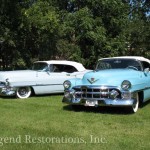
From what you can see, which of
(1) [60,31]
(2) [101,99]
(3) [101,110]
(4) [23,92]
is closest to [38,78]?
(4) [23,92]

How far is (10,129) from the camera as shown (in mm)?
8078

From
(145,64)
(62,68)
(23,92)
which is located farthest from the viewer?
(62,68)

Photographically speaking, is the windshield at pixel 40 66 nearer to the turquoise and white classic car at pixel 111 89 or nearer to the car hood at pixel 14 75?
the car hood at pixel 14 75

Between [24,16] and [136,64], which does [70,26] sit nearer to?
[24,16]

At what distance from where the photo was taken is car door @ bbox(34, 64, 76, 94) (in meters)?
14.3

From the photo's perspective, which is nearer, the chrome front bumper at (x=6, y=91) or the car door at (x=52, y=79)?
the chrome front bumper at (x=6, y=91)

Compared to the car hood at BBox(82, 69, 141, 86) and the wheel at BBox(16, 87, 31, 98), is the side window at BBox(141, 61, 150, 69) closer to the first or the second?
the car hood at BBox(82, 69, 141, 86)

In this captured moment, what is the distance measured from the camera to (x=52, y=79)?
14.6 m

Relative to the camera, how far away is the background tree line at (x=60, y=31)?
2172 cm

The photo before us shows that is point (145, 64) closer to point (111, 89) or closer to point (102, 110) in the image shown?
point (102, 110)

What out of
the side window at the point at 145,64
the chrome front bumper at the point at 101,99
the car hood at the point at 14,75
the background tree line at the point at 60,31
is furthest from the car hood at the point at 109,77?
the background tree line at the point at 60,31

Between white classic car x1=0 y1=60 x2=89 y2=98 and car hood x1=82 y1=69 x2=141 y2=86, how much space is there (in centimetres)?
271

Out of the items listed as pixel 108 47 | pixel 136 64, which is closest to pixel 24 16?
pixel 108 47

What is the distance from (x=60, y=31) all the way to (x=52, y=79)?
9130 mm
